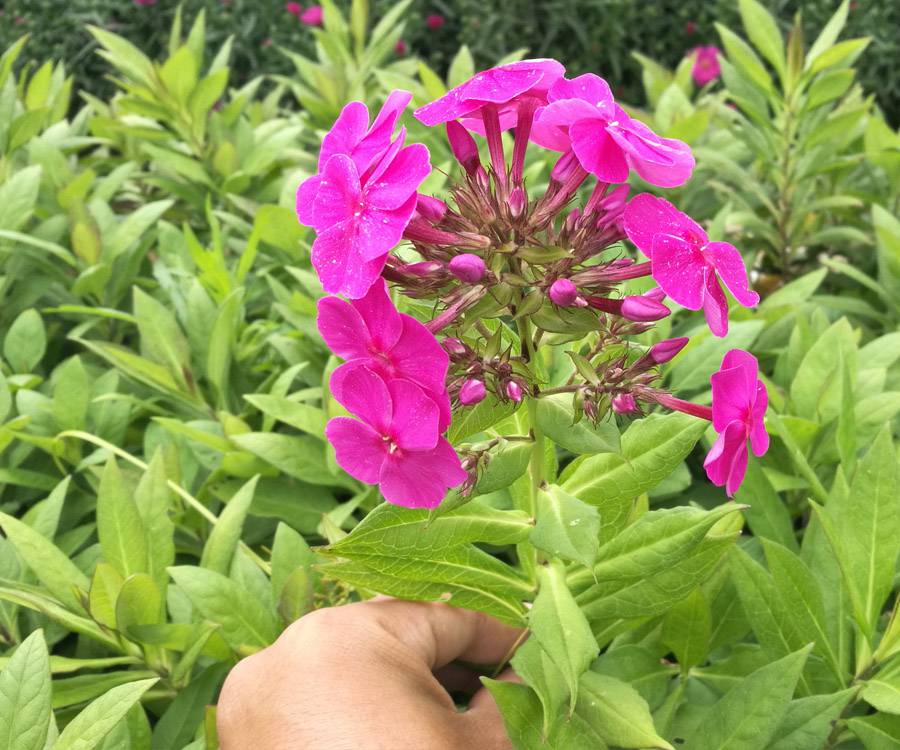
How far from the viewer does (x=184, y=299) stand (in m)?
2.23

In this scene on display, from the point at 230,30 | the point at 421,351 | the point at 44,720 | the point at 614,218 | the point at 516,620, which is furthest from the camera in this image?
the point at 230,30

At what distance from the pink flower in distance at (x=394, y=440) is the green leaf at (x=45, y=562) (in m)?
0.75

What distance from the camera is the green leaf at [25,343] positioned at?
2.11 metres

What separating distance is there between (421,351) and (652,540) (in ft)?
1.56

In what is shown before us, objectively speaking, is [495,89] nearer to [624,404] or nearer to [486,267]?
[486,267]

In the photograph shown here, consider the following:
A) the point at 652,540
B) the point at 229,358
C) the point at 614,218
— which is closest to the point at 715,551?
the point at 652,540

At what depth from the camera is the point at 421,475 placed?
101 cm

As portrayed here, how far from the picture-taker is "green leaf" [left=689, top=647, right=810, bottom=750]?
127 centimetres

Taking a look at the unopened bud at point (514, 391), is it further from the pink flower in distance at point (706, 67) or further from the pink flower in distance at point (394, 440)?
the pink flower in distance at point (706, 67)

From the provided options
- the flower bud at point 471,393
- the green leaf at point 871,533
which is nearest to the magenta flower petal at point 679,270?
the flower bud at point 471,393

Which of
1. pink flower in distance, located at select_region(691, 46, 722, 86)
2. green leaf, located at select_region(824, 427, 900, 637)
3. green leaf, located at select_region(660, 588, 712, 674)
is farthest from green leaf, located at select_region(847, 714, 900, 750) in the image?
pink flower in distance, located at select_region(691, 46, 722, 86)

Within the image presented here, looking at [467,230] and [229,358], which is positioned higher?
[467,230]

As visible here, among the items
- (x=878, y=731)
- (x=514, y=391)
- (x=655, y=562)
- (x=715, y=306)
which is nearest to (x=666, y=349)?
(x=715, y=306)

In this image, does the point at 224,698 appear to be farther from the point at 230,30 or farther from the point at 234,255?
the point at 230,30
